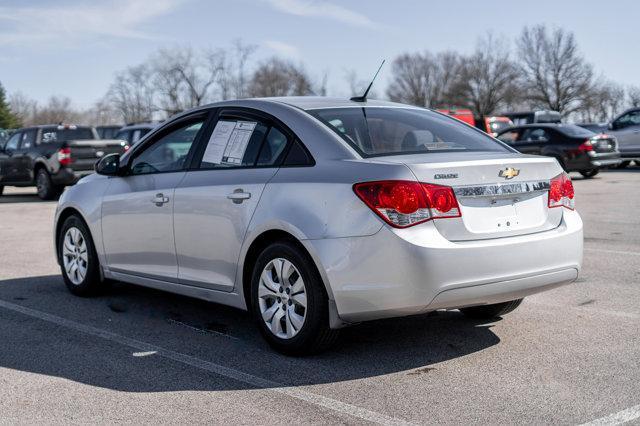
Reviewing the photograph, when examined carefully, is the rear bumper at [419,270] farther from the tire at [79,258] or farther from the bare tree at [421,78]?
the bare tree at [421,78]

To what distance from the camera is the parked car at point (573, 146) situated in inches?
844

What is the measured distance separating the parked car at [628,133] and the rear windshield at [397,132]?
71.0ft

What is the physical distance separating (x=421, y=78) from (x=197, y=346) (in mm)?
130503

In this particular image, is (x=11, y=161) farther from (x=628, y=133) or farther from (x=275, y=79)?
(x=275, y=79)

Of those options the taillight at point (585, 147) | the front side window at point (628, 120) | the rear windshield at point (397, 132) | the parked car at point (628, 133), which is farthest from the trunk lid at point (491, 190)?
the front side window at point (628, 120)

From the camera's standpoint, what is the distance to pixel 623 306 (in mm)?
6301

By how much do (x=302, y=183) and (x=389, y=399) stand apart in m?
1.40

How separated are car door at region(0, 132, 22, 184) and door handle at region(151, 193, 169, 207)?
15498mm

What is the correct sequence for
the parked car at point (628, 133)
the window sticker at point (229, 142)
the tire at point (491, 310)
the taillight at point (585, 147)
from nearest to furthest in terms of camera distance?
the window sticker at point (229, 142), the tire at point (491, 310), the taillight at point (585, 147), the parked car at point (628, 133)

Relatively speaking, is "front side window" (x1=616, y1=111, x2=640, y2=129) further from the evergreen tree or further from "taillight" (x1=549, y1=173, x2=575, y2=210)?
the evergreen tree

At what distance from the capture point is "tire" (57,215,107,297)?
7.01m

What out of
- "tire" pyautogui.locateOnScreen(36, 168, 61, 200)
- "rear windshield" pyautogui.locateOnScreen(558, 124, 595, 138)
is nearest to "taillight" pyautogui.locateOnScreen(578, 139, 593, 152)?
"rear windshield" pyautogui.locateOnScreen(558, 124, 595, 138)

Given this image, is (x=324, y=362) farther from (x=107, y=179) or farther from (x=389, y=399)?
(x=107, y=179)

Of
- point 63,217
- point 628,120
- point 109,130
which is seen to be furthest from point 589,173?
point 109,130
